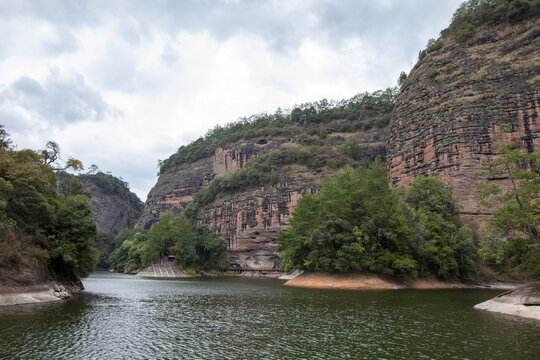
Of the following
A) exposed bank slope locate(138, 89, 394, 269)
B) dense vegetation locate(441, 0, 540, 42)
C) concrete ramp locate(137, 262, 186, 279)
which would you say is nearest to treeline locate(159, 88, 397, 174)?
exposed bank slope locate(138, 89, 394, 269)

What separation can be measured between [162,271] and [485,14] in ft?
259

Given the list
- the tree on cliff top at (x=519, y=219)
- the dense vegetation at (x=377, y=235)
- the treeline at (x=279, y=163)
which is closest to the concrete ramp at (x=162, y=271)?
the treeline at (x=279, y=163)

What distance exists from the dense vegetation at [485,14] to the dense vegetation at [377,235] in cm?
3604

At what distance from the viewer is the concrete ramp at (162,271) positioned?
68812 millimetres

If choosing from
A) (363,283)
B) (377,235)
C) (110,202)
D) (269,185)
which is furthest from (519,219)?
(110,202)

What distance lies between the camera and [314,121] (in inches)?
4348

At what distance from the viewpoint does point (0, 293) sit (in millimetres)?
20625

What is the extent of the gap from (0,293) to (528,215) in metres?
33.1

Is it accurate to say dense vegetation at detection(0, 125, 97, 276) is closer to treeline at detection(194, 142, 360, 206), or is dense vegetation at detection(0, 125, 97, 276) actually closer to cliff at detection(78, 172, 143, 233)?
treeline at detection(194, 142, 360, 206)

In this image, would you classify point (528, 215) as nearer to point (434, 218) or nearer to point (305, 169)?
point (434, 218)

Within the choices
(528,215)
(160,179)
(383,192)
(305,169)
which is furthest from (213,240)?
(528,215)

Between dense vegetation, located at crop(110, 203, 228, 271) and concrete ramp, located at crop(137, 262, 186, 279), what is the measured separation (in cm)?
191

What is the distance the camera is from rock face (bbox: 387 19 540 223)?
5103cm

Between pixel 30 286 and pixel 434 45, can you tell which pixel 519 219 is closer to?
pixel 30 286
